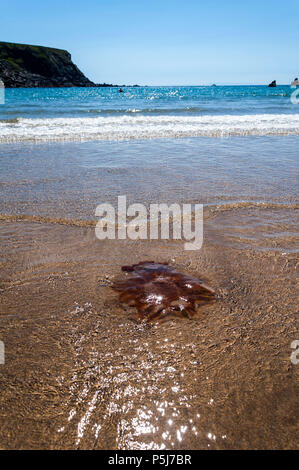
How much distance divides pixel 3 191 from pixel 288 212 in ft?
15.9

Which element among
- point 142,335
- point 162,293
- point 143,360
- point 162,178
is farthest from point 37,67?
point 143,360

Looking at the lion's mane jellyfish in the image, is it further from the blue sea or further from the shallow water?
the blue sea

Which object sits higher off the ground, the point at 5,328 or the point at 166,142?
the point at 166,142

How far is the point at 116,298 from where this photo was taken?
262 centimetres

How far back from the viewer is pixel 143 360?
1.99m

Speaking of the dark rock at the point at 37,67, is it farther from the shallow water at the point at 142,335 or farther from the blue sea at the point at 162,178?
the shallow water at the point at 142,335

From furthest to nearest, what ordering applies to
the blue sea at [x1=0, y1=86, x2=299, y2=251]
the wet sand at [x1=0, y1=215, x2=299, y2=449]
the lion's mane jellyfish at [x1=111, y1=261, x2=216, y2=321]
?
the blue sea at [x1=0, y1=86, x2=299, y2=251] < the lion's mane jellyfish at [x1=111, y1=261, x2=216, y2=321] < the wet sand at [x1=0, y1=215, x2=299, y2=449]

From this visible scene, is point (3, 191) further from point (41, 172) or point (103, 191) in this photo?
point (103, 191)

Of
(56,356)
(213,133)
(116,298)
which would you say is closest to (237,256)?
(116,298)

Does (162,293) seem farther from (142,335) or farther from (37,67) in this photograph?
(37,67)

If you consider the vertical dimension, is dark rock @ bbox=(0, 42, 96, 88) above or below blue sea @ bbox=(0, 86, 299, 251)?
above

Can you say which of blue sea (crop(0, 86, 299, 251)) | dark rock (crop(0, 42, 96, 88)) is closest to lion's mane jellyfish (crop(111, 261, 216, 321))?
blue sea (crop(0, 86, 299, 251))

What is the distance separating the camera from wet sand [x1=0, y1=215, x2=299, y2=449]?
1575 millimetres
